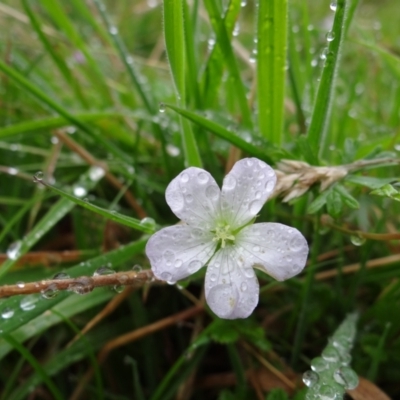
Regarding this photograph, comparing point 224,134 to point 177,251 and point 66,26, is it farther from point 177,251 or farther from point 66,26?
point 66,26

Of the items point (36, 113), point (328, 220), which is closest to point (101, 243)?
point (328, 220)

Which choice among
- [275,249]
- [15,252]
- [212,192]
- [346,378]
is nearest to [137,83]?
[15,252]

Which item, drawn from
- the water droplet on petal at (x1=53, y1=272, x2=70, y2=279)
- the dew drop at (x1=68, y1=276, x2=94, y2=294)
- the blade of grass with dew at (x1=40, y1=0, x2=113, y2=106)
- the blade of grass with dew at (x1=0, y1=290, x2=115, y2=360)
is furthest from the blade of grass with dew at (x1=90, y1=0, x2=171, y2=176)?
the dew drop at (x1=68, y1=276, x2=94, y2=294)

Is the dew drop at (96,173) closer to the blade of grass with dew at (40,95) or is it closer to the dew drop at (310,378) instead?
the blade of grass with dew at (40,95)

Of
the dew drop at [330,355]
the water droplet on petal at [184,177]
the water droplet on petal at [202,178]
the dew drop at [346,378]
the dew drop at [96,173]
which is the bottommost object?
the dew drop at [330,355]

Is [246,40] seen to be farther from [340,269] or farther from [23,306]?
[23,306]

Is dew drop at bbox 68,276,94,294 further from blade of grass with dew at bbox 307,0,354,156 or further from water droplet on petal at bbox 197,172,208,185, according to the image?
blade of grass with dew at bbox 307,0,354,156

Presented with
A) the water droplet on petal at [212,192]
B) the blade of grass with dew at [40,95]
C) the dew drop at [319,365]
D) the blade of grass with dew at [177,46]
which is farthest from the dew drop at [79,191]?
the dew drop at [319,365]
